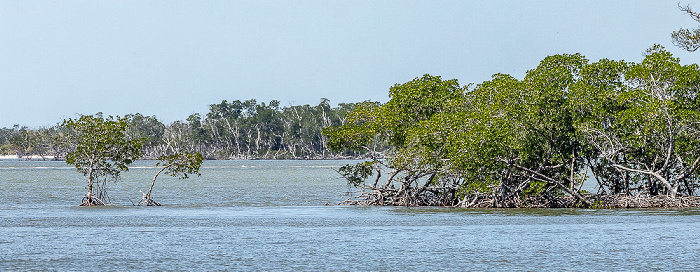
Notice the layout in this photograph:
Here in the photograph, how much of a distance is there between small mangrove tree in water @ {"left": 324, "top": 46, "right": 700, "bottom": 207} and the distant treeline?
444ft

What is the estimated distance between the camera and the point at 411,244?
903 inches

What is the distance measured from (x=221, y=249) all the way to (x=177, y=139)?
15522cm

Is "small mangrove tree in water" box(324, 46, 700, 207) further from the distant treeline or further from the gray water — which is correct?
the distant treeline

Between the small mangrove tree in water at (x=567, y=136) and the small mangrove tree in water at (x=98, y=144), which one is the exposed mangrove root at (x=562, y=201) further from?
the small mangrove tree in water at (x=98, y=144)

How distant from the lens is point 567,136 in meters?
33.0

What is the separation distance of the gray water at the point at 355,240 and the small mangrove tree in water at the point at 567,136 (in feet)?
4.14

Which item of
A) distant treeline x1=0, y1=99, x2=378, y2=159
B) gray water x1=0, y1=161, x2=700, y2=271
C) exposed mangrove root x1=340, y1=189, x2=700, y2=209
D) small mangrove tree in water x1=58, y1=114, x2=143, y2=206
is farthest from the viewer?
distant treeline x1=0, y1=99, x2=378, y2=159

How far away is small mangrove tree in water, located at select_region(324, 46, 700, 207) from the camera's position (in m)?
31.5

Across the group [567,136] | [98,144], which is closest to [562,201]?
[567,136]

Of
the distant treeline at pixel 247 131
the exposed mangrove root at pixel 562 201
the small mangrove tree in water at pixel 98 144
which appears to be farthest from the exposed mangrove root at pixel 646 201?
the distant treeline at pixel 247 131

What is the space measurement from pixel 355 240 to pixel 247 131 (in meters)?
155

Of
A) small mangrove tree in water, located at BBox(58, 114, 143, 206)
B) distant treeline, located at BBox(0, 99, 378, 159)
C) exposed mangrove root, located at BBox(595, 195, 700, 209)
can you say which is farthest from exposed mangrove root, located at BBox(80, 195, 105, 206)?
distant treeline, located at BBox(0, 99, 378, 159)

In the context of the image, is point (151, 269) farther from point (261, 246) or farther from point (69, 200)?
point (69, 200)

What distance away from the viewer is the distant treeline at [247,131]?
574ft
